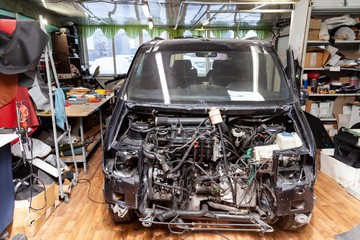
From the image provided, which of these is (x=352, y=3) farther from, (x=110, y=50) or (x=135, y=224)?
(x=110, y=50)

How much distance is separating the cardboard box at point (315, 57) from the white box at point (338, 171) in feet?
5.37

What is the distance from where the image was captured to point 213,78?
2607mm

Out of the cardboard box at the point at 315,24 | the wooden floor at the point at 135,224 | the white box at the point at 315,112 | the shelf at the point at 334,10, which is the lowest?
the wooden floor at the point at 135,224

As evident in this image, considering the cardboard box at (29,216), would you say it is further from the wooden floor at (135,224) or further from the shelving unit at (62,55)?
the shelving unit at (62,55)

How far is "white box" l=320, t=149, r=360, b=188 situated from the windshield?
1.65 meters

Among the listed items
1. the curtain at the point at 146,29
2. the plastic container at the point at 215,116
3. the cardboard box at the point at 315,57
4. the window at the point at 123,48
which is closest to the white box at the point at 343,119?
the cardboard box at the point at 315,57

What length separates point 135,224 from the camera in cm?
251

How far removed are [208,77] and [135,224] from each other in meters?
1.69

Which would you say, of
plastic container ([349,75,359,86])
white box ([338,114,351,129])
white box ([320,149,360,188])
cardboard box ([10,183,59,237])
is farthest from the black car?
plastic container ([349,75,359,86])

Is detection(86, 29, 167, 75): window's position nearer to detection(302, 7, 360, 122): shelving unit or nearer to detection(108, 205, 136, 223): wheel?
detection(302, 7, 360, 122): shelving unit

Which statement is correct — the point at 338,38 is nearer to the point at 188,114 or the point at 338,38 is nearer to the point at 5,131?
the point at 188,114

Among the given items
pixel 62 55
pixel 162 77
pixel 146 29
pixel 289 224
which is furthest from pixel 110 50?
pixel 289 224

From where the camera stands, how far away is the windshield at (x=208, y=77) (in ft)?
7.75

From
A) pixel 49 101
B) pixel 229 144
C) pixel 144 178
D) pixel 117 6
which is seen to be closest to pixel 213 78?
pixel 229 144
